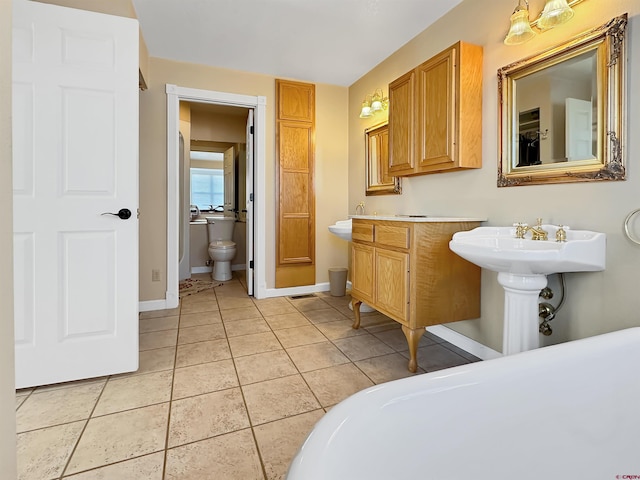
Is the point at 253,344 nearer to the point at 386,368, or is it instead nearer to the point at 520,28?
the point at 386,368

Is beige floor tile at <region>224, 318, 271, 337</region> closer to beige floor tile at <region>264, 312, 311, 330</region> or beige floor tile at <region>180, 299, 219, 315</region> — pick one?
beige floor tile at <region>264, 312, 311, 330</region>

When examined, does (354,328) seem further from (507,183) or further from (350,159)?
(350,159)

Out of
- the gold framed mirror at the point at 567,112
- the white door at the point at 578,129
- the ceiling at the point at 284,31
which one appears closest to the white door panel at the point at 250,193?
the ceiling at the point at 284,31

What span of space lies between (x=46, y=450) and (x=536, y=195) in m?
2.58

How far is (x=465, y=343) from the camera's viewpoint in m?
2.34

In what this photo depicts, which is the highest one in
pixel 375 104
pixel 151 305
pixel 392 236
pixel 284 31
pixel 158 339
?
pixel 284 31

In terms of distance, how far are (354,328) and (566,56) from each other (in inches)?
85.4

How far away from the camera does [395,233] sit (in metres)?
2.16

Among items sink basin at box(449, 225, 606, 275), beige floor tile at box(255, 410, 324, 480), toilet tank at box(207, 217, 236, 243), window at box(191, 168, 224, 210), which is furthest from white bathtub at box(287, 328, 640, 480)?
window at box(191, 168, 224, 210)

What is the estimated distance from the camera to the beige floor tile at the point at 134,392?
1636mm

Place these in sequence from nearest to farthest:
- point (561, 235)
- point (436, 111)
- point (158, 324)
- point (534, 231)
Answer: point (561, 235), point (534, 231), point (436, 111), point (158, 324)

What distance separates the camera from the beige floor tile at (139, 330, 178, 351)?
2377 mm

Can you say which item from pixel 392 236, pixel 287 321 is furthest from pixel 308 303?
pixel 392 236

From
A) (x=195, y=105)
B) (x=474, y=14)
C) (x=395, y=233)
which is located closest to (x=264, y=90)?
(x=195, y=105)
